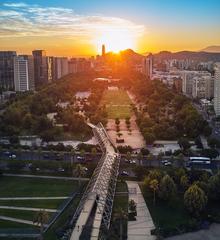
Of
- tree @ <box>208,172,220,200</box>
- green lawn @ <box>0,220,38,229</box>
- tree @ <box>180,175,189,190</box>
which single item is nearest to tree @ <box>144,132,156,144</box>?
tree @ <box>180,175,189,190</box>

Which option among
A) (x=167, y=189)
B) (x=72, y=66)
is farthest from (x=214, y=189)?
(x=72, y=66)

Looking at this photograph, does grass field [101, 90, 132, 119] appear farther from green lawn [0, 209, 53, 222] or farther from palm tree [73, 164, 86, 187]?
green lawn [0, 209, 53, 222]

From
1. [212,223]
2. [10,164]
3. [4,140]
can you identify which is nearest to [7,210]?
[10,164]

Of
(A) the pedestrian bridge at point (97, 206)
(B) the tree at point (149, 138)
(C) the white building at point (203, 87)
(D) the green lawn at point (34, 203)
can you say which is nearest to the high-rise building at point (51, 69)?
(C) the white building at point (203, 87)

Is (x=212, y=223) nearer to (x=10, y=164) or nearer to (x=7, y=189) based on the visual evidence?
(x=7, y=189)

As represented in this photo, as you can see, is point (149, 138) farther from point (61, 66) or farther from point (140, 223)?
point (61, 66)

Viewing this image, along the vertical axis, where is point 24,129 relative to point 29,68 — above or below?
below
